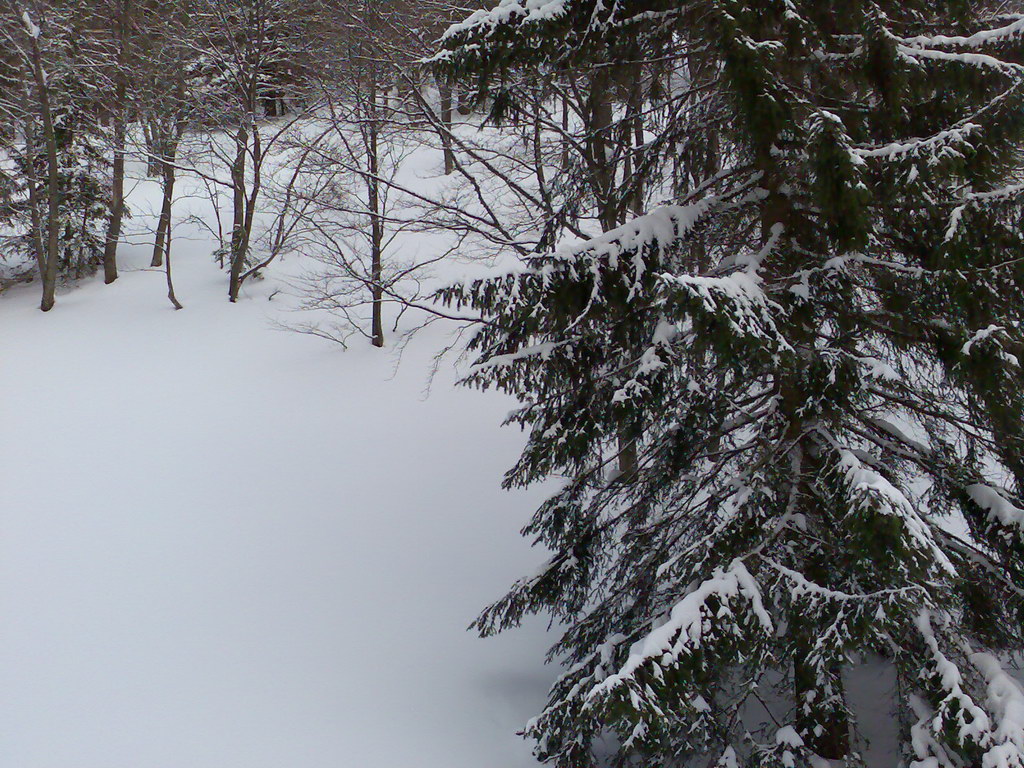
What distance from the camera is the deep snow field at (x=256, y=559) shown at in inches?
257

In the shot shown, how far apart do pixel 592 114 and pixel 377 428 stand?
216 inches

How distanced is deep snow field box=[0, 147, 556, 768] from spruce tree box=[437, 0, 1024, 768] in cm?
200

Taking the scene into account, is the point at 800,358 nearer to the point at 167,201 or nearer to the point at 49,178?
the point at 167,201

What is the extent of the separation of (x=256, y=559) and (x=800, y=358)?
677 centimetres

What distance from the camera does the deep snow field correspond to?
21.5 ft

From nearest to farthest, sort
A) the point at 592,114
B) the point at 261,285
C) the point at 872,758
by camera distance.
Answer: the point at 872,758, the point at 592,114, the point at 261,285

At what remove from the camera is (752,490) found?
465cm

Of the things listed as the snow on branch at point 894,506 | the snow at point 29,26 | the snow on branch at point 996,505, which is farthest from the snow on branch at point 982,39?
the snow at point 29,26

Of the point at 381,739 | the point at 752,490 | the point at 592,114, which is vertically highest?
the point at 592,114

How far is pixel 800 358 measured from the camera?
4.25 m

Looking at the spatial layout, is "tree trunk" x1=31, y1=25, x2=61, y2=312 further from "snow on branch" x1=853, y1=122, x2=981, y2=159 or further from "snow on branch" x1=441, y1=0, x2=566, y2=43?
"snow on branch" x1=853, y1=122, x2=981, y2=159

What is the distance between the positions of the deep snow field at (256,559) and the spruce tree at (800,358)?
6.55 feet

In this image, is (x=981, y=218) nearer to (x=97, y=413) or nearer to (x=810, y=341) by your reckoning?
(x=810, y=341)

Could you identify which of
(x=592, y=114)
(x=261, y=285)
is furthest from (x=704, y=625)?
(x=261, y=285)
